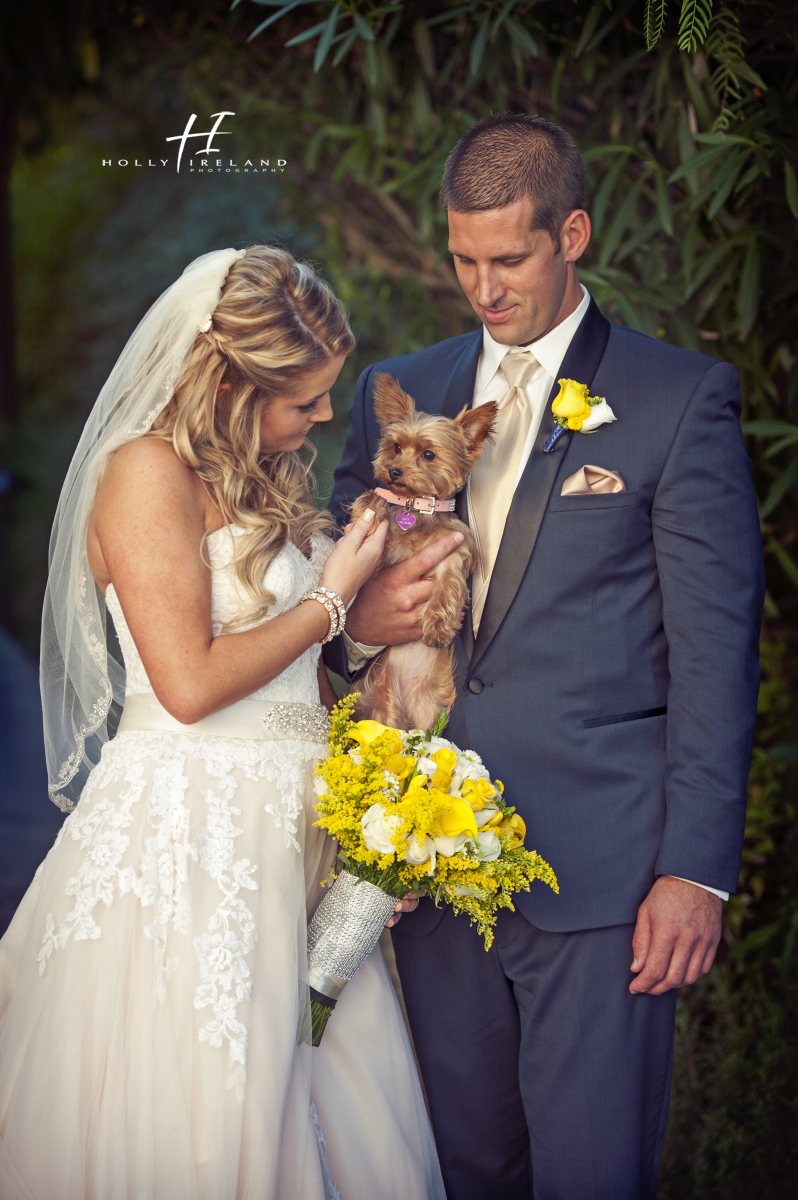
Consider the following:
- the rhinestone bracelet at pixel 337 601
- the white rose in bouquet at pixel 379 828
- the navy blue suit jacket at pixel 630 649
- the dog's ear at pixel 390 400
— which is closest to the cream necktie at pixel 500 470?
the navy blue suit jacket at pixel 630 649

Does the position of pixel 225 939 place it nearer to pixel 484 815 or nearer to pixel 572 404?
pixel 484 815

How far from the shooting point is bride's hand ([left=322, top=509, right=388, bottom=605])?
2180 millimetres

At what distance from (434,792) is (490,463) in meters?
0.86

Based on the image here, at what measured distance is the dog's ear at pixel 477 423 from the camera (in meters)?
2.25

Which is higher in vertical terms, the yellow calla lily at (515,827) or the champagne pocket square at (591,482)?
the champagne pocket square at (591,482)

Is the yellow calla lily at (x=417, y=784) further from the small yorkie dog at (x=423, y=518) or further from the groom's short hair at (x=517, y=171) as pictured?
the groom's short hair at (x=517, y=171)

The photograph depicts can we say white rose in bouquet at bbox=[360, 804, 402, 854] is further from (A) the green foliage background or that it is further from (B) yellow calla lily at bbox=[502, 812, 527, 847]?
(A) the green foliage background

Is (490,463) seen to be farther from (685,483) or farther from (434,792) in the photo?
(434,792)

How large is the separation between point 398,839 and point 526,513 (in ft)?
2.53

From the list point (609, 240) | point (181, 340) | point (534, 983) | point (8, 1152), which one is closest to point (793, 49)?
point (609, 240)

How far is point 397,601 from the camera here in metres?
2.42

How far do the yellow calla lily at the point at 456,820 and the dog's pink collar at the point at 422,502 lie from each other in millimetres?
743

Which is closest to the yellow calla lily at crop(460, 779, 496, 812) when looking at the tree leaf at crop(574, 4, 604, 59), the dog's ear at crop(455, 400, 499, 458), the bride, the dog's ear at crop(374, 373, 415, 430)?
the bride

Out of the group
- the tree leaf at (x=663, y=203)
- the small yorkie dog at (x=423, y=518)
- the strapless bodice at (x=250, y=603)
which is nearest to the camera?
the strapless bodice at (x=250, y=603)
